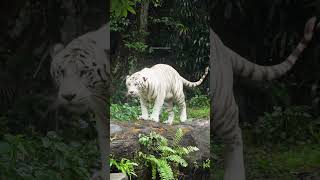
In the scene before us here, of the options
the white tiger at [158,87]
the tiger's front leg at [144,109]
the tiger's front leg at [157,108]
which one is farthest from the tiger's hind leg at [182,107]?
the tiger's front leg at [144,109]

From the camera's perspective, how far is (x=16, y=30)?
2771mm

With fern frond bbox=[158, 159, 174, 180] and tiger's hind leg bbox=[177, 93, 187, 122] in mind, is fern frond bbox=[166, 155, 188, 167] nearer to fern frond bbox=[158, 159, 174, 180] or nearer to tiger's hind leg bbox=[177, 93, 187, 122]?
fern frond bbox=[158, 159, 174, 180]

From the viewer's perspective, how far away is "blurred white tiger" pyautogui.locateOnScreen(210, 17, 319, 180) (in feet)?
8.87

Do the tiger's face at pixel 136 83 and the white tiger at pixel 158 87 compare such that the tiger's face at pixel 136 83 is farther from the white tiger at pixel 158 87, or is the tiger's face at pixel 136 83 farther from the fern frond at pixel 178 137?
the fern frond at pixel 178 137

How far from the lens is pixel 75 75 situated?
2.79 m

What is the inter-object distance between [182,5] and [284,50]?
254cm

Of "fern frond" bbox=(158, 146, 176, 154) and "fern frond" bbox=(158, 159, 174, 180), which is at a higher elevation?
"fern frond" bbox=(158, 146, 176, 154)

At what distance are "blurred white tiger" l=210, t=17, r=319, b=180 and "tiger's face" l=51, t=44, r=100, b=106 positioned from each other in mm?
734

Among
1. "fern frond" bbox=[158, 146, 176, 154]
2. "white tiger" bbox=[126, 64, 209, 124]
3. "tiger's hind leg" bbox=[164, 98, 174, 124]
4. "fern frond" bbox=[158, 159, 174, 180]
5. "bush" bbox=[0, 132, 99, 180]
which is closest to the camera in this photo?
"bush" bbox=[0, 132, 99, 180]

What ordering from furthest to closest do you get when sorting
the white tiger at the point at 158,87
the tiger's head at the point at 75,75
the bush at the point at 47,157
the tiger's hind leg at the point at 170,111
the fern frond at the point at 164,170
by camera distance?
1. the tiger's hind leg at the point at 170,111
2. the white tiger at the point at 158,87
3. the fern frond at the point at 164,170
4. the tiger's head at the point at 75,75
5. the bush at the point at 47,157

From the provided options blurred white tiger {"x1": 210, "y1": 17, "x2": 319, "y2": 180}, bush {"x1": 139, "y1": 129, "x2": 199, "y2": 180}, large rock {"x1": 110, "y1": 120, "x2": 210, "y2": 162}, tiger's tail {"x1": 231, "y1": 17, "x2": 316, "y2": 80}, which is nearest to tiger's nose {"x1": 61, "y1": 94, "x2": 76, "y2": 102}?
blurred white tiger {"x1": 210, "y1": 17, "x2": 319, "y2": 180}

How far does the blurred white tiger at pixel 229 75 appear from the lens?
106 inches

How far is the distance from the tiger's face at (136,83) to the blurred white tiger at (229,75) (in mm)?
2149

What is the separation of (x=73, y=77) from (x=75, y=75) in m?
0.02
